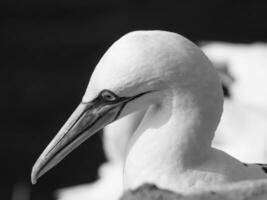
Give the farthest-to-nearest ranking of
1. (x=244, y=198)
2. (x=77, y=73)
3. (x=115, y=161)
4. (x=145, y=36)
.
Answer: (x=77, y=73)
(x=115, y=161)
(x=145, y=36)
(x=244, y=198)

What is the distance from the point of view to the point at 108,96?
3.91 metres

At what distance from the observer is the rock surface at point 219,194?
108 inches

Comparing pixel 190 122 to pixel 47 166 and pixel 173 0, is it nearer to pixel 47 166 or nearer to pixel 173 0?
pixel 47 166

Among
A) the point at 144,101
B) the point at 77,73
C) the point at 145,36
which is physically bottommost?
the point at 77,73

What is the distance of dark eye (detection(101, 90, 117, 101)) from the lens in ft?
12.8

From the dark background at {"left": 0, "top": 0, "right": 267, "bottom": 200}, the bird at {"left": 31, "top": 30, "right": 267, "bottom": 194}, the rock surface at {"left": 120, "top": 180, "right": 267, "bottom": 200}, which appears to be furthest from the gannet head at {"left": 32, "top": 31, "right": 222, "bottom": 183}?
the dark background at {"left": 0, "top": 0, "right": 267, "bottom": 200}

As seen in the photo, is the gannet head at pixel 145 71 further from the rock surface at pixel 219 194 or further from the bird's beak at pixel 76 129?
the rock surface at pixel 219 194

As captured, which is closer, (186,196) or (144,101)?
(186,196)

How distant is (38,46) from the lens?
8797 millimetres

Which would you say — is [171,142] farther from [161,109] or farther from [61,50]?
[61,50]

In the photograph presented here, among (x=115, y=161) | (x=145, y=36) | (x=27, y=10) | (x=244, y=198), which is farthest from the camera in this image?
(x=27, y=10)

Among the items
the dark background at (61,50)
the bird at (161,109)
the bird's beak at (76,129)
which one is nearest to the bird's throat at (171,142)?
the bird at (161,109)

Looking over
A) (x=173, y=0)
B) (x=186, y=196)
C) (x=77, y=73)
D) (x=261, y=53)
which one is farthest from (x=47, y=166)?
(x=173, y=0)

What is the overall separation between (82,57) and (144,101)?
190 inches
